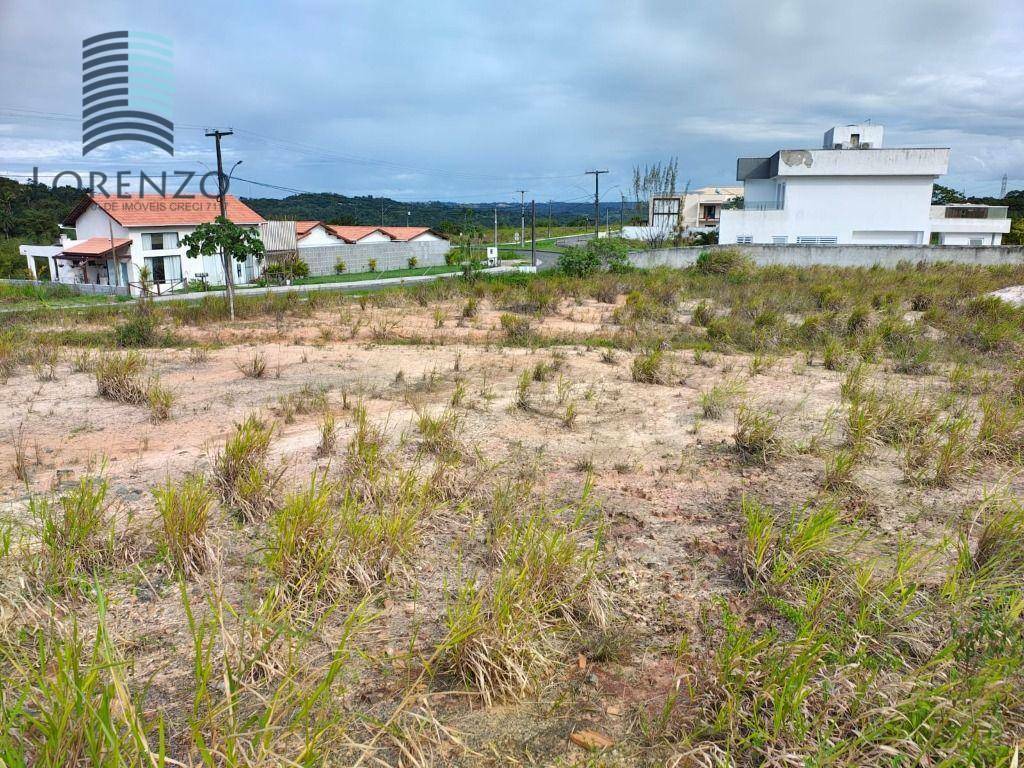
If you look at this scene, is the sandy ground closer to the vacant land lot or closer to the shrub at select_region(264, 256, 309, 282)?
the vacant land lot

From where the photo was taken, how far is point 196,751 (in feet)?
7.67

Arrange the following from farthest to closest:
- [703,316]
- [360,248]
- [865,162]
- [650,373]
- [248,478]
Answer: [360,248]
[865,162]
[703,316]
[650,373]
[248,478]

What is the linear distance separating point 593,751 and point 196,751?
58.5 inches

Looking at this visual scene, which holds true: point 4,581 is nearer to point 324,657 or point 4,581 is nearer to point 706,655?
point 324,657

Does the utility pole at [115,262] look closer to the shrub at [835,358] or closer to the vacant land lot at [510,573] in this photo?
the vacant land lot at [510,573]

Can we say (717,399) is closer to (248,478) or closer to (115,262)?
(248,478)

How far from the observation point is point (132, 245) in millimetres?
39594

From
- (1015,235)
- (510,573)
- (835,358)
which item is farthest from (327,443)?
(1015,235)

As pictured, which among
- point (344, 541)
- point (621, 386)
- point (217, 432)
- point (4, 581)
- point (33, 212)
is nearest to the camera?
point (4, 581)

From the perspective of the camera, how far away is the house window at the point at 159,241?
40344 mm

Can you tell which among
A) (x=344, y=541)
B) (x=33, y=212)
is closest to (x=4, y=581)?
(x=344, y=541)

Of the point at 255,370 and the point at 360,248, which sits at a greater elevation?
the point at 360,248

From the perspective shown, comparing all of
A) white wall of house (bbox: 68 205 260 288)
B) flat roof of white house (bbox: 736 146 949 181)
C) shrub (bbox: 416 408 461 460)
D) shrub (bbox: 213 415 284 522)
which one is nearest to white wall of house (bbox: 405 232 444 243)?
white wall of house (bbox: 68 205 260 288)

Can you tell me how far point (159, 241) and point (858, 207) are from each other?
138ft
